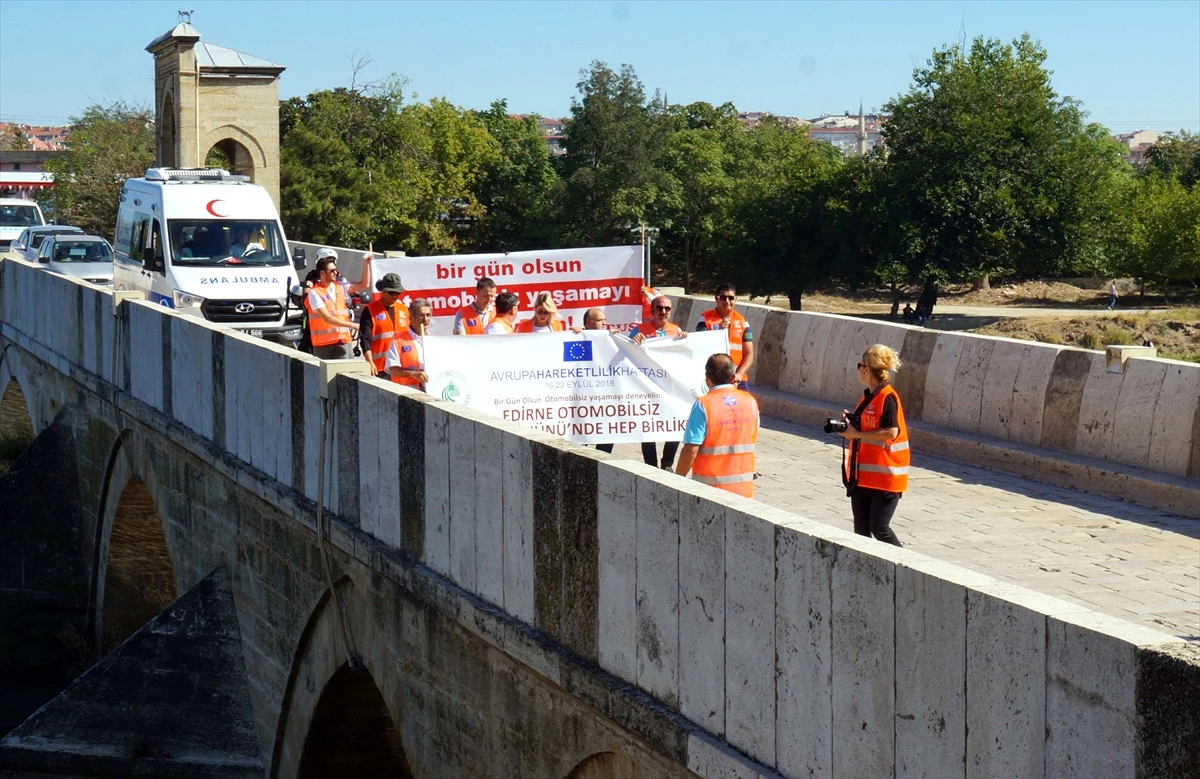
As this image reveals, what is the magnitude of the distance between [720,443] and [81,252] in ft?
88.9

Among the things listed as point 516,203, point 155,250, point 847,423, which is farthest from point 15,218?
point 847,423

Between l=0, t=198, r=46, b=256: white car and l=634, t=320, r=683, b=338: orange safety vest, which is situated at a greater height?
l=0, t=198, r=46, b=256: white car

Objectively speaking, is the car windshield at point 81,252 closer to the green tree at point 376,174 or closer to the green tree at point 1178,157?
the green tree at point 376,174

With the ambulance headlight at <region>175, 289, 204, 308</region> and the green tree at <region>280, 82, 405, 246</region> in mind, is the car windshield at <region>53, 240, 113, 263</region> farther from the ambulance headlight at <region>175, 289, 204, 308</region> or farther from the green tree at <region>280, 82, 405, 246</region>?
the green tree at <region>280, 82, 405, 246</region>

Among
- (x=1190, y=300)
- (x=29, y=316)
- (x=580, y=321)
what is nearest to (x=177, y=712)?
(x=580, y=321)

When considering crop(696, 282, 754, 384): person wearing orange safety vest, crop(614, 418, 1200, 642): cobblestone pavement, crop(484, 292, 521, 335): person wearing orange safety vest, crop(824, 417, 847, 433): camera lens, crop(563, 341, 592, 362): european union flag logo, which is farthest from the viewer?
crop(696, 282, 754, 384): person wearing orange safety vest

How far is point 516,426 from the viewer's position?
7.50 meters

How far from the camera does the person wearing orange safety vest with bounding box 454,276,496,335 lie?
12.1 m

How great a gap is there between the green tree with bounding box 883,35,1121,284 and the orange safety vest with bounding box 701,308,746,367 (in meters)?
48.5

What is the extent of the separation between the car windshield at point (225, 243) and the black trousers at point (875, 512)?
577 inches

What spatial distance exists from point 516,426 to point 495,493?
356 millimetres

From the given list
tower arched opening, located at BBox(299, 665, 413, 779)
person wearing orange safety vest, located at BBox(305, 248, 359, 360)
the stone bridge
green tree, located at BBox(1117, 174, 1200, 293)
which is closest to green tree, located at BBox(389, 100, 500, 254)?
green tree, located at BBox(1117, 174, 1200, 293)

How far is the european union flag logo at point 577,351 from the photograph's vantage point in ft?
33.8

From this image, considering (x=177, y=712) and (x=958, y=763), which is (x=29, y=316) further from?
(x=958, y=763)
